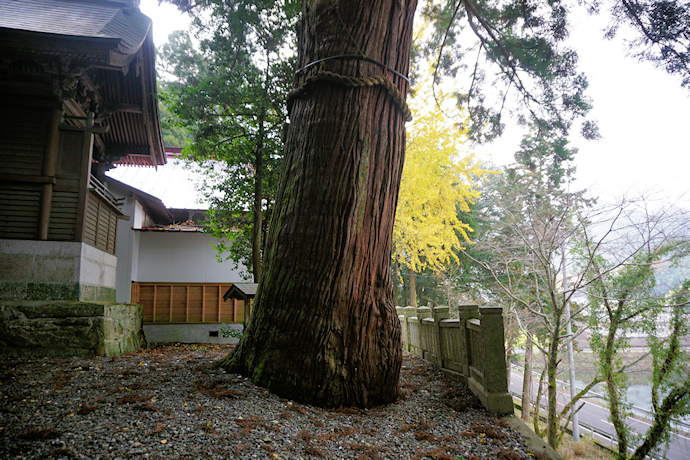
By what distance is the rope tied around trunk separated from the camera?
3.74 metres

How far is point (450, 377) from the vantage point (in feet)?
16.9

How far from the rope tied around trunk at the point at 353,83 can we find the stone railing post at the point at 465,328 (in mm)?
2376

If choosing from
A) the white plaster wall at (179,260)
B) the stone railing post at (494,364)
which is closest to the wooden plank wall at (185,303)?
the white plaster wall at (179,260)

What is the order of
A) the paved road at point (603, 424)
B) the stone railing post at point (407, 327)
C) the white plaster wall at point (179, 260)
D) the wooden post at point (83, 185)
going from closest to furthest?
the wooden post at point (83, 185) < the stone railing post at point (407, 327) < the white plaster wall at point (179, 260) < the paved road at point (603, 424)

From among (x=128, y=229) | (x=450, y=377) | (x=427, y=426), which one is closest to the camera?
(x=427, y=426)

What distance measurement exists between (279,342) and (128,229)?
11.0 meters

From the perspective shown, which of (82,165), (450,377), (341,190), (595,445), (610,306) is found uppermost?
(82,165)

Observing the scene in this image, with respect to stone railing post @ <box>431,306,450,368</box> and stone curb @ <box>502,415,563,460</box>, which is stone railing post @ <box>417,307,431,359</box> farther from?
stone curb @ <box>502,415,563,460</box>

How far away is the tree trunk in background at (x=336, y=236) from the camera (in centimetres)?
347

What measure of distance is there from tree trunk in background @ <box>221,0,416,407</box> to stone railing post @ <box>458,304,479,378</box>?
1.20m

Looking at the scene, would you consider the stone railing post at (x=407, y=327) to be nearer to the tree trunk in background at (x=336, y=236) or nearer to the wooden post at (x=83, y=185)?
the tree trunk in background at (x=336, y=236)

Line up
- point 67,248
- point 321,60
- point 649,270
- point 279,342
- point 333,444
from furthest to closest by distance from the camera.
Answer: point 649,270, point 67,248, point 321,60, point 279,342, point 333,444

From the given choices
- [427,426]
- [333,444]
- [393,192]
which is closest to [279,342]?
[333,444]

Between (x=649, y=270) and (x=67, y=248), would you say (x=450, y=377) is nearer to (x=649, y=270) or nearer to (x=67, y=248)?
(x=67, y=248)
